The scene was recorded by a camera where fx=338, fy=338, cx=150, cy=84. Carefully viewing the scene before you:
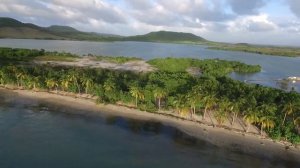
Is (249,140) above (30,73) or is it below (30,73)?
below

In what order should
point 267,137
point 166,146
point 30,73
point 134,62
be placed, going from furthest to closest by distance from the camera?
point 134,62, point 30,73, point 267,137, point 166,146

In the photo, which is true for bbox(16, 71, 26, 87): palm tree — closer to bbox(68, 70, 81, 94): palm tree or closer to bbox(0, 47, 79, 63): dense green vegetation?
bbox(68, 70, 81, 94): palm tree

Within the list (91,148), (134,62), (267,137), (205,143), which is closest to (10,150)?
(91,148)

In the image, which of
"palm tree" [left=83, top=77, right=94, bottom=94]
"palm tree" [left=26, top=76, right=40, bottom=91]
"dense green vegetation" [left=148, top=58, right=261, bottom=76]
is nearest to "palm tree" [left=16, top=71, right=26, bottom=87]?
"palm tree" [left=26, top=76, right=40, bottom=91]

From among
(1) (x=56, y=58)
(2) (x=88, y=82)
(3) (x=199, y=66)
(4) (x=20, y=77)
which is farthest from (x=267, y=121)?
(1) (x=56, y=58)

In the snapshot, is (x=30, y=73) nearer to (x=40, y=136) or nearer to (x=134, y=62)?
(x=40, y=136)

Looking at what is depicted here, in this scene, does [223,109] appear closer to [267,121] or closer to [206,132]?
[206,132]
